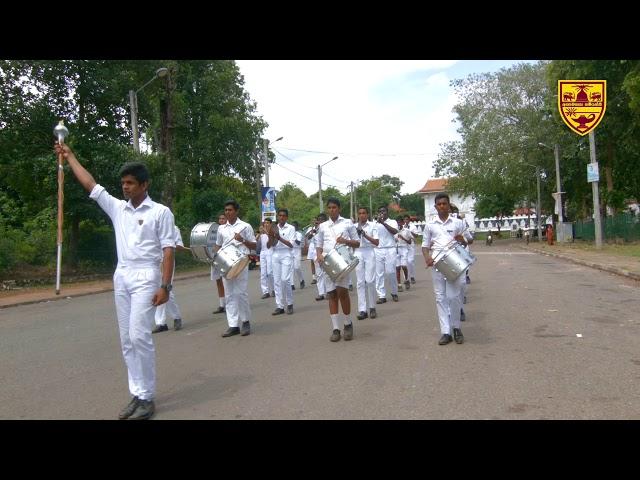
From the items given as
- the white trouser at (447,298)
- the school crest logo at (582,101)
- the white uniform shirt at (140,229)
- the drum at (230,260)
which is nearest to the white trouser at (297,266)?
the drum at (230,260)

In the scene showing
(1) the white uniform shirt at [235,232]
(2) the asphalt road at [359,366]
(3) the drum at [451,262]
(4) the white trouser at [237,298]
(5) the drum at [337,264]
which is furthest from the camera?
(1) the white uniform shirt at [235,232]

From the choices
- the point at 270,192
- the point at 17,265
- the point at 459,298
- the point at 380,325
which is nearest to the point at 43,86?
the point at 17,265

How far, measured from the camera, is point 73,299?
16406 mm

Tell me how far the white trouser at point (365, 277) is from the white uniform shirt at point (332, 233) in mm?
1689

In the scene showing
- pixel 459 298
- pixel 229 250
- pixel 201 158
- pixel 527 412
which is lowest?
pixel 527 412

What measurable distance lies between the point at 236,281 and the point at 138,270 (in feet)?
12.1

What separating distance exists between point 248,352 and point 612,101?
26950 millimetres

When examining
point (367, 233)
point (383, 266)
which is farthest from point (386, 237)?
point (367, 233)

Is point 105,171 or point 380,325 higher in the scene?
point 105,171

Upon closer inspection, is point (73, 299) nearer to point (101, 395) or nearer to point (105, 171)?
point (105, 171)

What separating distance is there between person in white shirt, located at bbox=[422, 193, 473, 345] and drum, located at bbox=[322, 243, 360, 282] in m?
1.04

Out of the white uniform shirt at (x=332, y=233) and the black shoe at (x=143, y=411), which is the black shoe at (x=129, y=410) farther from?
the white uniform shirt at (x=332, y=233)

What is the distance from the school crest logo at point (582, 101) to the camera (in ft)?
73.4

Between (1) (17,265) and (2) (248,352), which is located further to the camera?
(1) (17,265)
